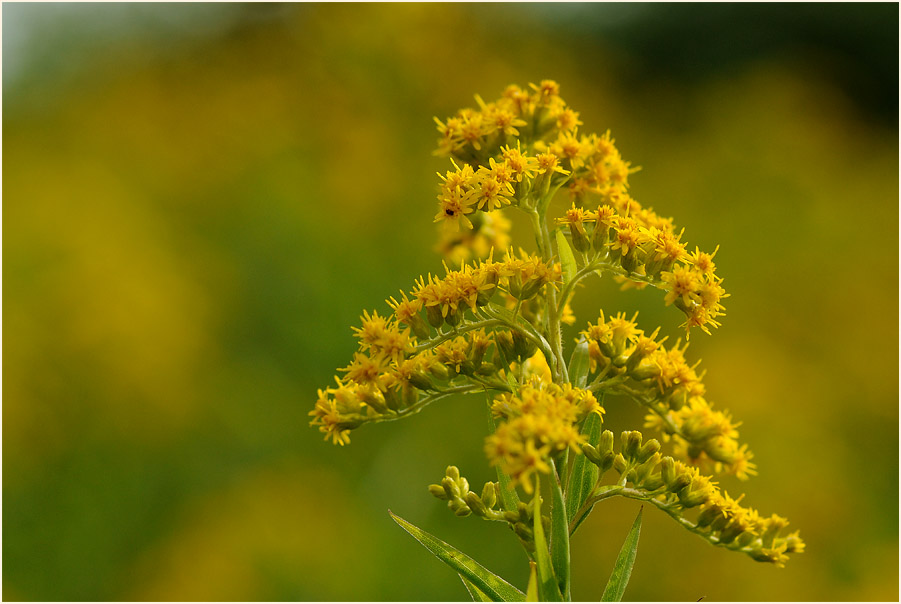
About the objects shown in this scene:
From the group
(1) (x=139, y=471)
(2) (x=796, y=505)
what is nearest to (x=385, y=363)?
(1) (x=139, y=471)

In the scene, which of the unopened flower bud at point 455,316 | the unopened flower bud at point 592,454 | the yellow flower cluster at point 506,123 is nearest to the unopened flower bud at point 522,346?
the unopened flower bud at point 455,316

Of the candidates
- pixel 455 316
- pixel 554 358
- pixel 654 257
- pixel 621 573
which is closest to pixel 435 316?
pixel 455 316

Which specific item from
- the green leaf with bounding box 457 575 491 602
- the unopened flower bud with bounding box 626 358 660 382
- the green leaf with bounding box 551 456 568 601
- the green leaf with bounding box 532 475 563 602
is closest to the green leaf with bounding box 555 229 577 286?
the unopened flower bud with bounding box 626 358 660 382

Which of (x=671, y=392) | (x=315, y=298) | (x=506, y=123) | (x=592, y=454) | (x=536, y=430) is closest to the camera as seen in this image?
(x=536, y=430)

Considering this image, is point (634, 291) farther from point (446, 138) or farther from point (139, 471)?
point (446, 138)

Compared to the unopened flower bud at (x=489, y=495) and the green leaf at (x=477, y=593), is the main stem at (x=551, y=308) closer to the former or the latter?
the unopened flower bud at (x=489, y=495)

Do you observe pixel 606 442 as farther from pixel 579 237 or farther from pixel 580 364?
pixel 579 237
